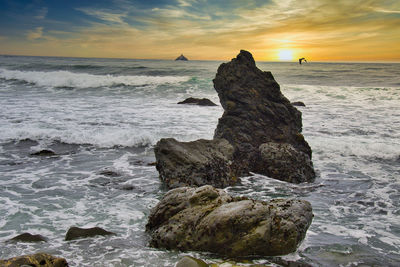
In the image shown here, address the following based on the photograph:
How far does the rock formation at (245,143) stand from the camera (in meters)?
7.70

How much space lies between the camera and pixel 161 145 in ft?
26.0

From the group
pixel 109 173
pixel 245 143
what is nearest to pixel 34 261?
pixel 109 173

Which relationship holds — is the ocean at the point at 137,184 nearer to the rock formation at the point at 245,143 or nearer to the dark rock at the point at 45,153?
the dark rock at the point at 45,153

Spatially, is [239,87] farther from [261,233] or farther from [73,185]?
[261,233]

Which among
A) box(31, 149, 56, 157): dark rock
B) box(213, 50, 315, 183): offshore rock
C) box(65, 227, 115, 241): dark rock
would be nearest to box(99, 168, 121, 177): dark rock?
box(31, 149, 56, 157): dark rock

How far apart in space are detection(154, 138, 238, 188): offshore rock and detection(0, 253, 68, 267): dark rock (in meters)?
3.81

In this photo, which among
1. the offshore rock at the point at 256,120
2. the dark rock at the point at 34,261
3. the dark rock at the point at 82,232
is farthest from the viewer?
the offshore rock at the point at 256,120

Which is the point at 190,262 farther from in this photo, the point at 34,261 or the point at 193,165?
the point at 193,165

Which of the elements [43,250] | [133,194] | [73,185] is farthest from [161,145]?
[43,250]

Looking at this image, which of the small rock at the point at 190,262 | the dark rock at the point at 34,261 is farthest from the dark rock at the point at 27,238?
the small rock at the point at 190,262

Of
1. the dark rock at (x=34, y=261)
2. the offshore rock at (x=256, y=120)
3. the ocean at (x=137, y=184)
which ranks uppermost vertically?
the offshore rock at (x=256, y=120)

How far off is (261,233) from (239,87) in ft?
19.9

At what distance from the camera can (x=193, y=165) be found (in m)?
7.61

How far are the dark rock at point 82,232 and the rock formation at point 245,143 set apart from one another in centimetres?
232
